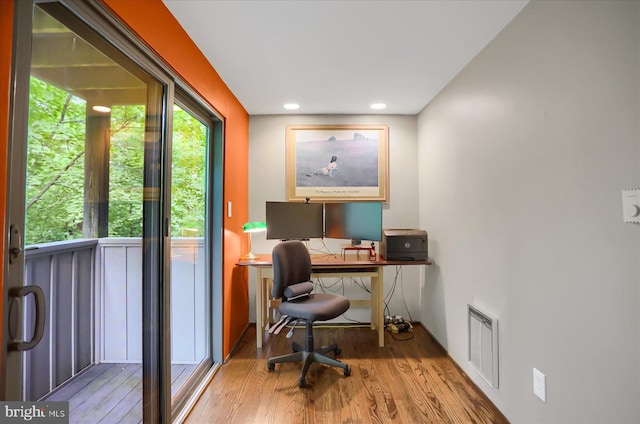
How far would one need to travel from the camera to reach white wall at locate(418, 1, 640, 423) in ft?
3.52

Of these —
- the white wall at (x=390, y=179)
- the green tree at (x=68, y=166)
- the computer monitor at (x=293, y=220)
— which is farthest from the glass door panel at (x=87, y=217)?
the white wall at (x=390, y=179)

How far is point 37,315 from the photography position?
92cm

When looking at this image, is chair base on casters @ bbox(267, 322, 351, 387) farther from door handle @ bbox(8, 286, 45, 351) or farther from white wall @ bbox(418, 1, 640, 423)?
door handle @ bbox(8, 286, 45, 351)

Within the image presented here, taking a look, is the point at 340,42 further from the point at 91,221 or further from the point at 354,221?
→ the point at 91,221

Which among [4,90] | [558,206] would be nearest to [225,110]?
[4,90]

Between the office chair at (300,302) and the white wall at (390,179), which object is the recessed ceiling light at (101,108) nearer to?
the office chair at (300,302)

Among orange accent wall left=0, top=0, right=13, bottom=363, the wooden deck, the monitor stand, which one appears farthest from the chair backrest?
orange accent wall left=0, top=0, right=13, bottom=363

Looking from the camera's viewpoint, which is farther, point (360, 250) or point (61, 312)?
point (360, 250)

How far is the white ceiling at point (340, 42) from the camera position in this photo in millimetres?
1551

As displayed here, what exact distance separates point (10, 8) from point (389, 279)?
10.7ft

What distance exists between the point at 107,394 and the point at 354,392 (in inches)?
58.5

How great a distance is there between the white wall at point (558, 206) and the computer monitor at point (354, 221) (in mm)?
807

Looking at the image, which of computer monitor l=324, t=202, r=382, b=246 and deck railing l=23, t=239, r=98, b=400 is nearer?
deck railing l=23, t=239, r=98, b=400

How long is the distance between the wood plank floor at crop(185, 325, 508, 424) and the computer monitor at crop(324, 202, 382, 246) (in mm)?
1070
